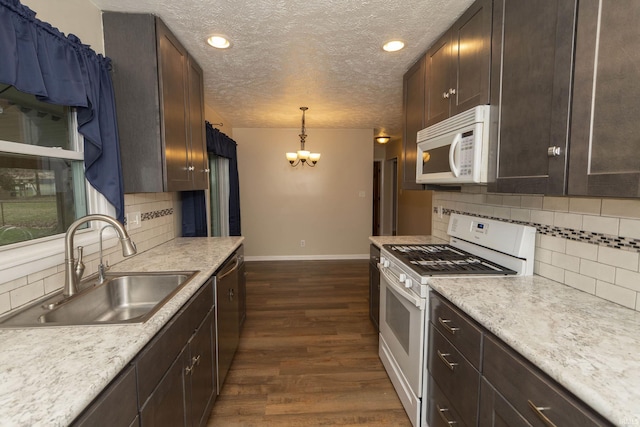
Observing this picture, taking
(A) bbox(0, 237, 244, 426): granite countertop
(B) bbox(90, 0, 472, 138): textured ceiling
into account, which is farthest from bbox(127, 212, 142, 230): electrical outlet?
(B) bbox(90, 0, 472, 138): textured ceiling

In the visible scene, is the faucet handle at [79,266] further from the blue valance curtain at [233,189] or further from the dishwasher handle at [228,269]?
the blue valance curtain at [233,189]

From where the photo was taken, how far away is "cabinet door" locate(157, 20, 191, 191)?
74.3 inches

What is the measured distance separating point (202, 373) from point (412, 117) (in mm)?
2339

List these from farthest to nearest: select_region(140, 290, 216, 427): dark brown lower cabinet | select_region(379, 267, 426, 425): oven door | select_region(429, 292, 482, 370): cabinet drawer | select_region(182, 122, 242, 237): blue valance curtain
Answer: select_region(182, 122, 242, 237): blue valance curtain
select_region(379, 267, 426, 425): oven door
select_region(429, 292, 482, 370): cabinet drawer
select_region(140, 290, 216, 427): dark brown lower cabinet

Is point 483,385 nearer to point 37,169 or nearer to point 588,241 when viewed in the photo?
point 588,241

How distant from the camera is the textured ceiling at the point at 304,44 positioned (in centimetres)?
174

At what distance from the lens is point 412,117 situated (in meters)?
2.49

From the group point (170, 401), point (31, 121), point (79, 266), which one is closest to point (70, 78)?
point (31, 121)

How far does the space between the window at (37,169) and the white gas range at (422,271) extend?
1.94 m

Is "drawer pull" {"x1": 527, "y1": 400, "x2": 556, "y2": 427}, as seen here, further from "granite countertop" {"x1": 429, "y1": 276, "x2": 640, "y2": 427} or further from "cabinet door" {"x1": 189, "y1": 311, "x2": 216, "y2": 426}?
"cabinet door" {"x1": 189, "y1": 311, "x2": 216, "y2": 426}

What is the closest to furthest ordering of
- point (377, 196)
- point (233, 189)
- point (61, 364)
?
point (61, 364)
point (233, 189)
point (377, 196)

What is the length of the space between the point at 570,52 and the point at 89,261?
2.39 m

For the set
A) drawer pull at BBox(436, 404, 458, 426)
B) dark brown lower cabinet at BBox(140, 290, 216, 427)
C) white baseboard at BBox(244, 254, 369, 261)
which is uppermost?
dark brown lower cabinet at BBox(140, 290, 216, 427)

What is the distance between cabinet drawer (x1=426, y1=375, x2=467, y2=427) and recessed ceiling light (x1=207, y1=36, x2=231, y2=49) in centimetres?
249
